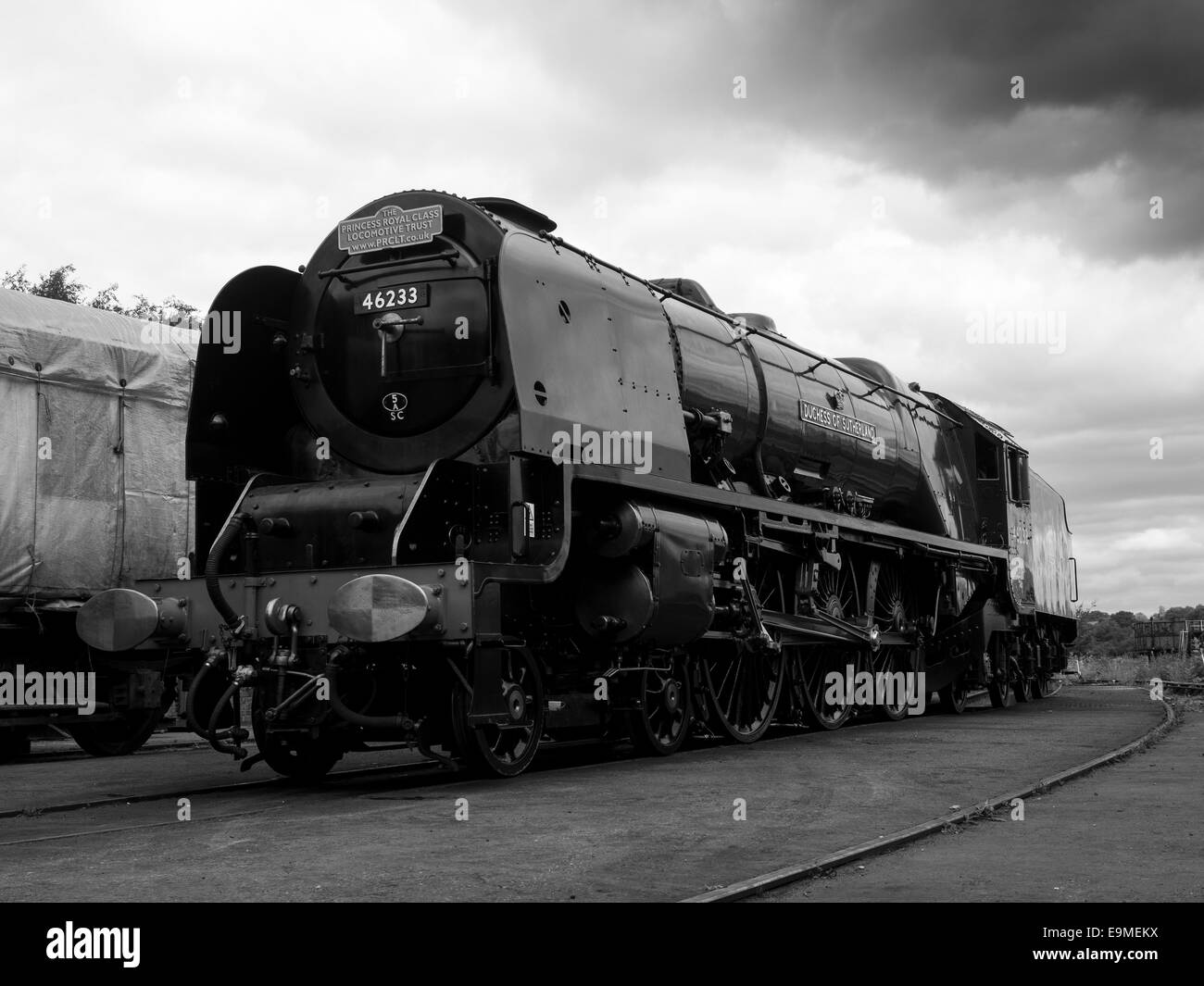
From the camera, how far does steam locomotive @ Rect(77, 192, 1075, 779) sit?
28.7 feet

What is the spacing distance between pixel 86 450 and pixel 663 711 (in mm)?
6008

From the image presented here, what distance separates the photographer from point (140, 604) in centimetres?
909

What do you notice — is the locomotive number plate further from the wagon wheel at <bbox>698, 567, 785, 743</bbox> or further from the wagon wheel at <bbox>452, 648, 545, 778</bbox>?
the wagon wheel at <bbox>698, 567, 785, 743</bbox>

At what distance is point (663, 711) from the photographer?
11383 mm

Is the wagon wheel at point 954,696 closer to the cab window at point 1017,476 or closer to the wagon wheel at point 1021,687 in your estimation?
the wagon wheel at point 1021,687

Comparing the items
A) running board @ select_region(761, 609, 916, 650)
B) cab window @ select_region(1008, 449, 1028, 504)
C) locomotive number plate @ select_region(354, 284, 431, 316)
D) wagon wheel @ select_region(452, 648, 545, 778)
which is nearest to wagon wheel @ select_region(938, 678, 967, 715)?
running board @ select_region(761, 609, 916, 650)

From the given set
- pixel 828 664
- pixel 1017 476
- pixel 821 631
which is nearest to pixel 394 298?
pixel 821 631

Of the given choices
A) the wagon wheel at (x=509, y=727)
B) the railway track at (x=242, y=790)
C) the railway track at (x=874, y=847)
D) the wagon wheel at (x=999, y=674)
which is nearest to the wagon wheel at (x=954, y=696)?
the wagon wheel at (x=999, y=674)

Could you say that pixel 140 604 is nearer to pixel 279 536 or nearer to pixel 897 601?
pixel 279 536

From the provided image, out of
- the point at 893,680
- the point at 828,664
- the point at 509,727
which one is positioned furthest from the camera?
the point at 893,680

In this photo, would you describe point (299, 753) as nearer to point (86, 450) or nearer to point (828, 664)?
point (86, 450)

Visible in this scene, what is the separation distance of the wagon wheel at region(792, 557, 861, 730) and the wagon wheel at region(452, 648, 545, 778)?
5.12m

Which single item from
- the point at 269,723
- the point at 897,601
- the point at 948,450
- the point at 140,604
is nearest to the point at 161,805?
the point at 269,723
